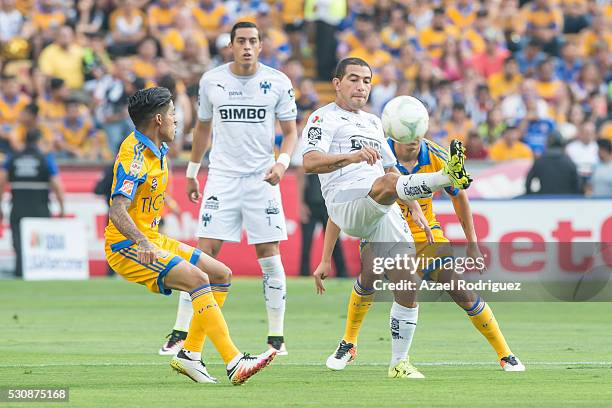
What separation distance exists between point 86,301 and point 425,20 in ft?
38.6

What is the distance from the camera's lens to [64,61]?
2473cm

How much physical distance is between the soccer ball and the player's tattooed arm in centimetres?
207

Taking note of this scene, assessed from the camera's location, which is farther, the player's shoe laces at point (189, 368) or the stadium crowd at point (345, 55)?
the stadium crowd at point (345, 55)

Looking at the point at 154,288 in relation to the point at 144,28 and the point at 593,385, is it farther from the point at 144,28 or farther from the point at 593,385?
the point at 144,28

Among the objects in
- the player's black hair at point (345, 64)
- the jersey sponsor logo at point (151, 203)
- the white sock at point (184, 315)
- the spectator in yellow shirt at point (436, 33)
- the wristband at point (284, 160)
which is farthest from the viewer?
the spectator in yellow shirt at point (436, 33)

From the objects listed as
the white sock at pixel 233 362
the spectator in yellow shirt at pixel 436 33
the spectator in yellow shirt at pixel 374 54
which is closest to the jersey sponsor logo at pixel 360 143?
the white sock at pixel 233 362

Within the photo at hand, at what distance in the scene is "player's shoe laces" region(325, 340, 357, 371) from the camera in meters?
10.5

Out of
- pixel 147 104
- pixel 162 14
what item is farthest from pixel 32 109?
pixel 147 104

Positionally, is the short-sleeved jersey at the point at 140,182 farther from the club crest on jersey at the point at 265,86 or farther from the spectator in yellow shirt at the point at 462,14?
the spectator in yellow shirt at the point at 462,14

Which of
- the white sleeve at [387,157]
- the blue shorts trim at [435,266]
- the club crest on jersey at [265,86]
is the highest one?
the club crest on jersey at [265,86]

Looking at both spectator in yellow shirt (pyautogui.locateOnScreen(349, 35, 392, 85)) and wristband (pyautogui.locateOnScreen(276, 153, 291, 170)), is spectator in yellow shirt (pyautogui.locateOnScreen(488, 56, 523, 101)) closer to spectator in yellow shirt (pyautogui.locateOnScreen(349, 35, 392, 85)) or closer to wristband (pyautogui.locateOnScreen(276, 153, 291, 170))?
spectator in yellow shirt (pyautogui.locateOnScreen(349, 35, 392, 85))

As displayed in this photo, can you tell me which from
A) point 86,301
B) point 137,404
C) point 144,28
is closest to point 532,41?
point 144,28

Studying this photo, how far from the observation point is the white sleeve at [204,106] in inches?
477

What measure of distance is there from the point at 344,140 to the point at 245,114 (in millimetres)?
1830
